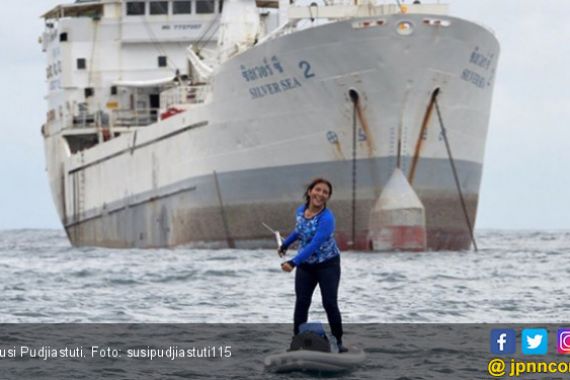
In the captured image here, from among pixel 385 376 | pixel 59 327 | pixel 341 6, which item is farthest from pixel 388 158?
pixel 385 376

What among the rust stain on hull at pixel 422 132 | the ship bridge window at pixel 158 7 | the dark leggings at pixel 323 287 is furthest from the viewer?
the ship bridge window at pixel 158 7

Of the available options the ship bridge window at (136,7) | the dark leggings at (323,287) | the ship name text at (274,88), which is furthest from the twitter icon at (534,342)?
the ship bridge window at (136,7)

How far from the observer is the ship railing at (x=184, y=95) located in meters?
45.7

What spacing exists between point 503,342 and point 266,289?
9073 mm

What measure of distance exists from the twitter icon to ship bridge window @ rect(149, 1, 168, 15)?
125 ft

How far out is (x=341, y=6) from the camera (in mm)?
40281

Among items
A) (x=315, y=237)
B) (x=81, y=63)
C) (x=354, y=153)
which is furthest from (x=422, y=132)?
(x=315, y=237)

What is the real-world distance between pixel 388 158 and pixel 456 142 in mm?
2547

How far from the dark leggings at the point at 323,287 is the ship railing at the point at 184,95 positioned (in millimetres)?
27992

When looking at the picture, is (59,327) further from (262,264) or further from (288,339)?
(262,264)

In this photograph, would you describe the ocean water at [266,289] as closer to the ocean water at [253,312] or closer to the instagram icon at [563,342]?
the ocean water at [253,312]

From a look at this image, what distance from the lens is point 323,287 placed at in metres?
15.7

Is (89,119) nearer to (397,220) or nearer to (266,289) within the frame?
(397,220)

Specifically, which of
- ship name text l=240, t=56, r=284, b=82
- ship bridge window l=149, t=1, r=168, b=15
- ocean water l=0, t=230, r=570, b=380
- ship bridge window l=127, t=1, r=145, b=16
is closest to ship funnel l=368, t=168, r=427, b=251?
ocean water l=0, t=230, r=570, b=380
